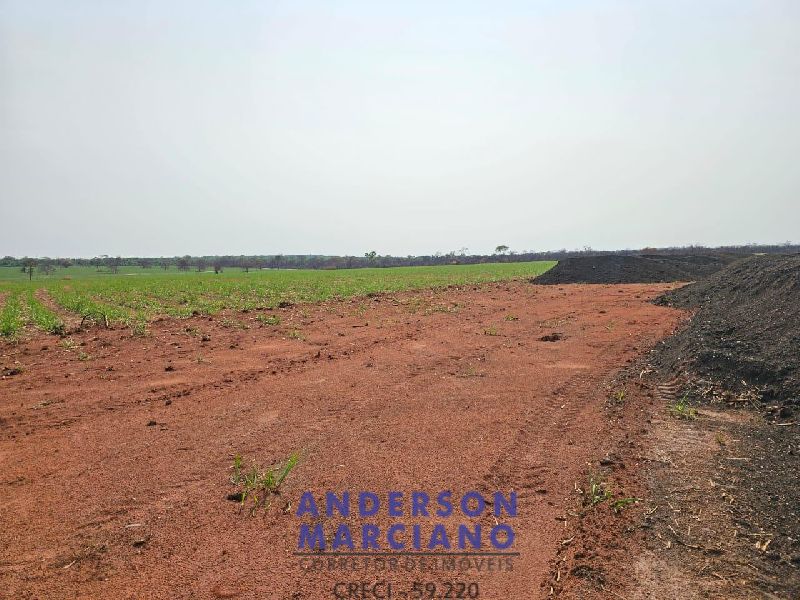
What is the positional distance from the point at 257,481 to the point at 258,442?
95 centimetres

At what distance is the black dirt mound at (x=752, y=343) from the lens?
6.42m

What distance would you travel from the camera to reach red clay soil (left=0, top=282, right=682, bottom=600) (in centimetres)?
320

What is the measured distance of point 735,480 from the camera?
13.8ft

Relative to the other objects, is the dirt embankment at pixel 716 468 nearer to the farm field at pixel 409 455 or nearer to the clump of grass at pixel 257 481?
the farm field at pixel 409 455

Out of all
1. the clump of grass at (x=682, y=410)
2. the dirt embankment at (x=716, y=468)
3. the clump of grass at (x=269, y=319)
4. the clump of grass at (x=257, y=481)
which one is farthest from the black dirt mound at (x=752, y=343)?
the clump of grass at (x=269, y=319)

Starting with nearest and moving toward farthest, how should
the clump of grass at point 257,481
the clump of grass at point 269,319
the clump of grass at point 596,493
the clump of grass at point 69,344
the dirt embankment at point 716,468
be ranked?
the dirt embankment at point 716,468
the clump of grass at point 596,493
the clump of grass at point 257,481
the clump of grass at point 69,344
the clump of grass at point 269,319

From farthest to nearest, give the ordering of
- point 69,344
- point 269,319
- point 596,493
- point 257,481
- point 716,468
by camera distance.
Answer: point 269,319
point 69,344
point 716,468
point 257,481
point 596,493

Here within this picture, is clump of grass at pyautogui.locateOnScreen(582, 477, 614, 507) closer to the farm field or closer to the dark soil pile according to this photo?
the farm field

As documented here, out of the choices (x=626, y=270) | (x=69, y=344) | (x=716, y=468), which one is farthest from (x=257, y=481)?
(x=626, y=270)

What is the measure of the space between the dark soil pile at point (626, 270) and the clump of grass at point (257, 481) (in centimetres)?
3012

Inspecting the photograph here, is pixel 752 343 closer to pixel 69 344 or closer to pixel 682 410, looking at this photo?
pixel 682 410

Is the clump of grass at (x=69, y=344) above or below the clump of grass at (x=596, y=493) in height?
above

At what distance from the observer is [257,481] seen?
4.34 metres

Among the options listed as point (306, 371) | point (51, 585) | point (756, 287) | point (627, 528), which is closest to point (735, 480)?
point (627, 528)
